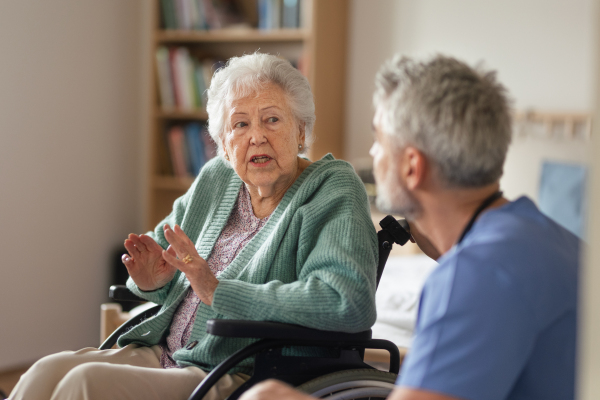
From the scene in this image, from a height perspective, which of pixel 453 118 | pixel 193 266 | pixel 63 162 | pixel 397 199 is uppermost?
pixel 453 118

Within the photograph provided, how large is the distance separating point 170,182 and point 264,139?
2.11m

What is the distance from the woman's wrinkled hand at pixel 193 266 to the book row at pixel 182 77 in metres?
2.19

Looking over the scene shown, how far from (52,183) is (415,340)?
2.67m

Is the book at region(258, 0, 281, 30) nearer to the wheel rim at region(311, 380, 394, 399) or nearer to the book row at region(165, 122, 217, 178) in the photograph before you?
the book row at region(165, 122, 217, 178)

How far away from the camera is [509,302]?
2.77 feet

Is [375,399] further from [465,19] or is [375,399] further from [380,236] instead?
[465,19]

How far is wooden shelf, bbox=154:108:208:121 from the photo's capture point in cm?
347

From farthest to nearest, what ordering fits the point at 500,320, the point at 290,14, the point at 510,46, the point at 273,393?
the point at 290,14 → the point at 510,46 → the point at 273,393 → the point at 500,320

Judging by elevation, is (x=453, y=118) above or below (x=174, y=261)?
above

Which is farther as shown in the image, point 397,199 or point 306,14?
point 306,14

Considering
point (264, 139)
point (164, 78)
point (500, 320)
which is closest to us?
point (500, 320)

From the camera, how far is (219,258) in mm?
1598

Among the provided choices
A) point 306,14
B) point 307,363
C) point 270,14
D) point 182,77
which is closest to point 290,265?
point 307,363

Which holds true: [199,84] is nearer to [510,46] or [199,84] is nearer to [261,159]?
[510,46]
